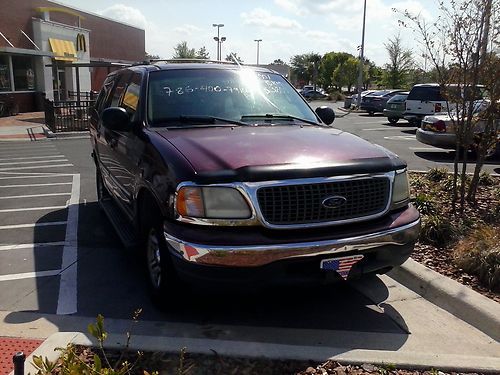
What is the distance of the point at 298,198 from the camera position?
3293mm

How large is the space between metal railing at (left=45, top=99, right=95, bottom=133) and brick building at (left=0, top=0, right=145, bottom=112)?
2727mm

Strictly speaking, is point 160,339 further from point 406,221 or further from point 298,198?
point 406,221

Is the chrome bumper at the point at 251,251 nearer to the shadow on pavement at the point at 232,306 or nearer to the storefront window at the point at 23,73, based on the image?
the shadow on pavement at the point at 232,306

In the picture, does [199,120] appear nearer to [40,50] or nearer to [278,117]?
[278,117]

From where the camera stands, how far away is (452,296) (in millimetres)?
3998

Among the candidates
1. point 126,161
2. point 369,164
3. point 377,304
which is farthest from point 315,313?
point 126,161

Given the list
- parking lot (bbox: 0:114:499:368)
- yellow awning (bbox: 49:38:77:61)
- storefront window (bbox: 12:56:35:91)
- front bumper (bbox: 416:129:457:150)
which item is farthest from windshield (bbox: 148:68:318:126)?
yellow awning (bbox: 49:38:77:61)

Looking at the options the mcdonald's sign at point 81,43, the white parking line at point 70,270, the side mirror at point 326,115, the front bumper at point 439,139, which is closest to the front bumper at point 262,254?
the white parking line at point 70,270

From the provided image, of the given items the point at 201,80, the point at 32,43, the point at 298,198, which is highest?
the point at 32,43

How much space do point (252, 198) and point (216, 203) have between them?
9.5 inches

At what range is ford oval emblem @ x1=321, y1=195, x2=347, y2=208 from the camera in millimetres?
3361

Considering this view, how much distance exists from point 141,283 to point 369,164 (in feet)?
7.66

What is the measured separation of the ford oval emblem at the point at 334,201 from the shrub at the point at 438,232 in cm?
224

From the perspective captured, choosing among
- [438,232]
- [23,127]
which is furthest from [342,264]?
[23,127]
